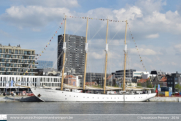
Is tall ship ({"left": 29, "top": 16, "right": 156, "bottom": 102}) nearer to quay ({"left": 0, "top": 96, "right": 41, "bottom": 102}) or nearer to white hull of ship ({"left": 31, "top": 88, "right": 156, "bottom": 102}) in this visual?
white hull of ship ({"left": 31, "top": 88, "right": 156, "bottom": 102})

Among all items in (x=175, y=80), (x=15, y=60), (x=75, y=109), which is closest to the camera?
(x=75, y=109)

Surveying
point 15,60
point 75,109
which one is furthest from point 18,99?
point 15,60

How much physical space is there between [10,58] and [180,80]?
320 ft

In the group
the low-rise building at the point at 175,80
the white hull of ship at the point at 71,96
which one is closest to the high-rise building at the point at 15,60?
the white hull of ship at the point at 71,96

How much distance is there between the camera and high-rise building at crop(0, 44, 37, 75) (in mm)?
144375

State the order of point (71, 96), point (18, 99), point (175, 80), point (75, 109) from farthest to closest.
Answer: point (175, 80) < point (71, 96) < point (18, 99) < point (75, 109)

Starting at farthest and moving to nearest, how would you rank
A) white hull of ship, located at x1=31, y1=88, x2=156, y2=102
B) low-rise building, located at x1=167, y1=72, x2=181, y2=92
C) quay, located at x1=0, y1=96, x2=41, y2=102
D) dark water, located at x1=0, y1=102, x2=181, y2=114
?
low-rise building, located at x1=167, y1=72, x2=181, y2=92
white hull of ship, located at x1=31, y1=88, x2=156, y2=102
quay, located at x1=0, y1=96, x2=41, y2=102
dark water, located at x1=0, y1=102, x2=181, y2=114

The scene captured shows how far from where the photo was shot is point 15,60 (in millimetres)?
148125

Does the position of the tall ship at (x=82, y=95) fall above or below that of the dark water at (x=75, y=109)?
above

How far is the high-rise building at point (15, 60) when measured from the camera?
144375 millimetres

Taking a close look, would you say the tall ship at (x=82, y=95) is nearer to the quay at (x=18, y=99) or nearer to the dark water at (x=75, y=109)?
the quay at (x=18, y=99)

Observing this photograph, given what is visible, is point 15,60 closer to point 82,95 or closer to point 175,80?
point 82,95

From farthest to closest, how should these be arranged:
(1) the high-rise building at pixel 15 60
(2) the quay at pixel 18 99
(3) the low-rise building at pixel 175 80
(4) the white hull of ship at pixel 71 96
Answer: (3) the low-rise building at pixel 175 80 → (1) the high-rise building at pixel 15 60 → (4) the white hull of ship at pixel 71 96 → (2) the quay at pixel 18 99

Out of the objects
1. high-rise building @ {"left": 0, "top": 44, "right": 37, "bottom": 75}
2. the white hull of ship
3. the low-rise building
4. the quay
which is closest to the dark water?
the white hull of ship
